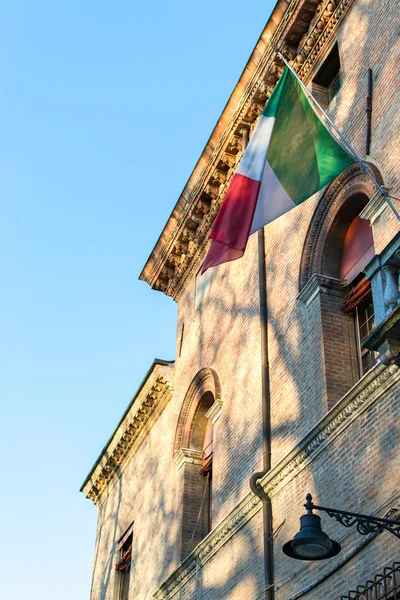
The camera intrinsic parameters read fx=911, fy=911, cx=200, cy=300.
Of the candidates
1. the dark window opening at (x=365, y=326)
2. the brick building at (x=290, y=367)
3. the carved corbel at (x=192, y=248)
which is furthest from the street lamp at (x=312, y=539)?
the carved corbel at (x=192, y=248)

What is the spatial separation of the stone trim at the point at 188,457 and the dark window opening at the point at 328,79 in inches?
271

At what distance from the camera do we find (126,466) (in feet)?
72.4

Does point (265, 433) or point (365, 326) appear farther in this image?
point (265, 433)

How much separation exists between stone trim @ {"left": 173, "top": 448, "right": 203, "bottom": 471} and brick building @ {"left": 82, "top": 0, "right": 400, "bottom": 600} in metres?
0.03

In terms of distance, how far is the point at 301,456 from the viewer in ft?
38.6

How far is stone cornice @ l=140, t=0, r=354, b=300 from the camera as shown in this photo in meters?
15.0

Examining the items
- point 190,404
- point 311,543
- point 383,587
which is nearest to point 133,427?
point 190,404

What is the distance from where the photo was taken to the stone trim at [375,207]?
1119 centimetres

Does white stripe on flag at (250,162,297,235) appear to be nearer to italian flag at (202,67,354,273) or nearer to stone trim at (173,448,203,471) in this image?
italian flag at (202,67,354,273)

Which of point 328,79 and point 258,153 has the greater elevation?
point 328,79

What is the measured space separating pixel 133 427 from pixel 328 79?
9.95 metres

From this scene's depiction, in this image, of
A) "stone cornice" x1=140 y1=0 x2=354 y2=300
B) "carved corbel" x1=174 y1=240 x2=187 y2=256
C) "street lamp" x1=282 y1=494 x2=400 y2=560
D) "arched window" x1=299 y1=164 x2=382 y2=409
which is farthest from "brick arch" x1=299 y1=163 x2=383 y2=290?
"carved corbel" x1=174 y1=240 x2=187 y2=256

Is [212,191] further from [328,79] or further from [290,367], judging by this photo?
[290,367]

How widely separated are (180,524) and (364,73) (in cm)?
845
